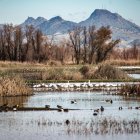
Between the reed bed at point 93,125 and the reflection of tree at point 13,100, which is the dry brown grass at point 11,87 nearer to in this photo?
the reflection of tree at point 13,100

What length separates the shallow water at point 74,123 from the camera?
21.8 m

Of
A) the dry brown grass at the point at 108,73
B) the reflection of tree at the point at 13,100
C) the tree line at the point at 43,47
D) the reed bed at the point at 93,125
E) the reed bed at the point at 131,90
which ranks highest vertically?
the tree line at the point at 43,47

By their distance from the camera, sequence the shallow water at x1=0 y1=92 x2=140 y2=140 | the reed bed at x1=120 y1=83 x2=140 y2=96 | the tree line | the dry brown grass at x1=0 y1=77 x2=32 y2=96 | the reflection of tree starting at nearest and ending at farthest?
the shallow water at x1=0 y1=92 x2=140 y2=140, the reflection of tree, the dry brown grass at x1=0 y1=77 x2=32 y2=96, the reed bed at x1=120 y1=83 x2=140 y2=96, the tree line

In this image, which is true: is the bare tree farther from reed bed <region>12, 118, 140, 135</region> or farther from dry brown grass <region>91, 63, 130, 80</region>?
reed bed <region>12, 118, 140, 135</region>

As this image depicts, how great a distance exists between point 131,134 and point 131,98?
14.1 meters

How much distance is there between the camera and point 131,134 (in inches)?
860

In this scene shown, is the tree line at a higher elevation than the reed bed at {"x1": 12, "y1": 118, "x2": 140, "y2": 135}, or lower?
higher

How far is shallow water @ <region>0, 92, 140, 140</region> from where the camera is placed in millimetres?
21828

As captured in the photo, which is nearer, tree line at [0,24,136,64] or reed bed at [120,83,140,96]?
reed bed at [120,83,140,96]

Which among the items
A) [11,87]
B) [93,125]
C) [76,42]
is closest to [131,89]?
[11,87]

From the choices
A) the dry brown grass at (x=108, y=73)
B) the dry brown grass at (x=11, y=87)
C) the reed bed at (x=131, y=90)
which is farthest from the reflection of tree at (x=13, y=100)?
the dry brown grass at (x=108, y=73)

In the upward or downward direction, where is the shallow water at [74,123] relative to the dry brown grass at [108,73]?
downward

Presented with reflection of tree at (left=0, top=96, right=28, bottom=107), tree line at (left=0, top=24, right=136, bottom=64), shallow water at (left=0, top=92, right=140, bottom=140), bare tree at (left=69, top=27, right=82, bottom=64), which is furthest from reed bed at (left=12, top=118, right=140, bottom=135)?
bare tree at (left=69, top=27, right=82, bottom=64)

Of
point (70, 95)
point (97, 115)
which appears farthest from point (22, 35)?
point (97, 115)
